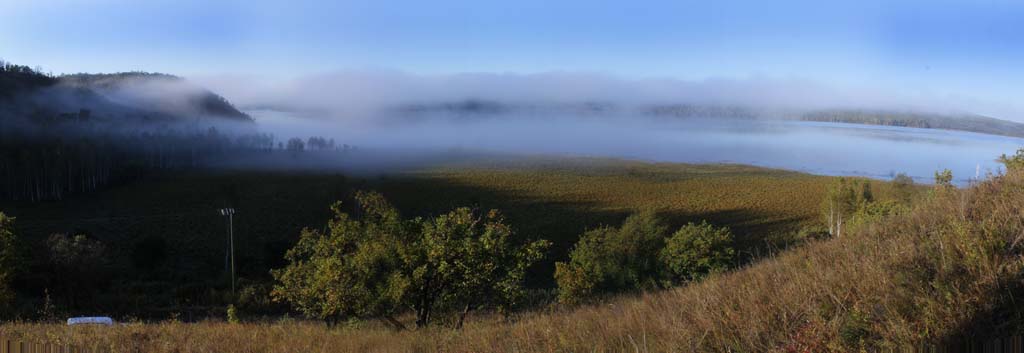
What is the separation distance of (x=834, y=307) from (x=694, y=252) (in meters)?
32.6

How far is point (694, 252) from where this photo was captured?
35875 millimetres

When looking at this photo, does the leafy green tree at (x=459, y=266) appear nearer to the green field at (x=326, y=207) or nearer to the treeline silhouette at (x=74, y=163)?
the green field at (x=326, y=207)

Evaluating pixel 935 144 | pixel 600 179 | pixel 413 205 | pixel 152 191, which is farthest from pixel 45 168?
pixel 935 144

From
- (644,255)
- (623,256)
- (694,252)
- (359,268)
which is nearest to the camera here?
(359,268)

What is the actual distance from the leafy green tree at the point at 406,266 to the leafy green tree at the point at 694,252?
74.0 ft

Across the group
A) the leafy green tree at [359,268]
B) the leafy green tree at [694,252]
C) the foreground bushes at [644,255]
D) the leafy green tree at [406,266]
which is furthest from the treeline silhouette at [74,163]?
the leafy green tree at [406,266]

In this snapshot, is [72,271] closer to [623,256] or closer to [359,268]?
[359,268]

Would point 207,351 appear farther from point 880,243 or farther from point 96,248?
point 96,248

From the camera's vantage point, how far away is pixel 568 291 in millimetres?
29000

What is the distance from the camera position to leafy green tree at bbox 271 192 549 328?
43.8 feet

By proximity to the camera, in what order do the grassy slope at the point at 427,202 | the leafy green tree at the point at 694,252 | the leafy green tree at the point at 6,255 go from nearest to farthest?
the leafy green tree at the point at 6,255 < the leafy green tree at the point at 694,252 < the grassy slope at the point at 427,202

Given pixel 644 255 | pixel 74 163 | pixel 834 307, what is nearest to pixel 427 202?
pixel 644 255

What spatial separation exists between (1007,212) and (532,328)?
5249 mm

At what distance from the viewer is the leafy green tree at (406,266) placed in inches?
526
